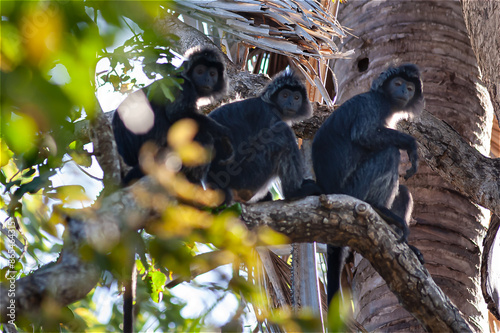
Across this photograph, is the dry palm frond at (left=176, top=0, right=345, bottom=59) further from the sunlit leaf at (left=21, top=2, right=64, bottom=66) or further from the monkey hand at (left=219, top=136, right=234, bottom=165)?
the sunlit leaf at (left=21, top=2, right=64, bottom=66)

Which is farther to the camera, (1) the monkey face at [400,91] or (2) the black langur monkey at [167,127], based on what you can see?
(1) the monkey face at [400,91]

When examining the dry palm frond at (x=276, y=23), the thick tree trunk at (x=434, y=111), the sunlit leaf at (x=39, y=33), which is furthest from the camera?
Answer: the dry palm frond at (x=276, y=23)

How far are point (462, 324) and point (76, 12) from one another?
2887mm

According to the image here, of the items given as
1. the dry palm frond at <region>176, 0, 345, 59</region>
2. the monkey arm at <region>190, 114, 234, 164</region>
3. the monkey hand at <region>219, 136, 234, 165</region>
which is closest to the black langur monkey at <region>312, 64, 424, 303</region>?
the dry palm frond at <region>176, 0, 345, 59</region>

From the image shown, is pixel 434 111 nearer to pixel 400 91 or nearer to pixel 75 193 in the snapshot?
pixel 400 91

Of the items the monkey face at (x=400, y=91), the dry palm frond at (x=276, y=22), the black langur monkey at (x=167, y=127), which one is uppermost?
the dry palm frond at (x=276, y=22)

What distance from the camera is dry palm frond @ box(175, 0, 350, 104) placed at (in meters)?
4.94

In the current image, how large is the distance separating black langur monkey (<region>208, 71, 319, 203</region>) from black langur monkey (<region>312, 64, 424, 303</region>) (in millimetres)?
402

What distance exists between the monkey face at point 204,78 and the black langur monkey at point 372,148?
1.02 m

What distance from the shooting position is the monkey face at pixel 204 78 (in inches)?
164

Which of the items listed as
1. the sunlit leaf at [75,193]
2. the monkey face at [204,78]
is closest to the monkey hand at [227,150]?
the monkey face at [204,78]

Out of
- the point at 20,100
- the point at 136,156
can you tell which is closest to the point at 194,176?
the point at 136,156

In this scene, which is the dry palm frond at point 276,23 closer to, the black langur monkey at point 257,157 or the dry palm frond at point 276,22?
the dry palm frond at point 276,22

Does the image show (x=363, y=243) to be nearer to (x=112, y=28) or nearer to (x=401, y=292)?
(x=401, y=292)
